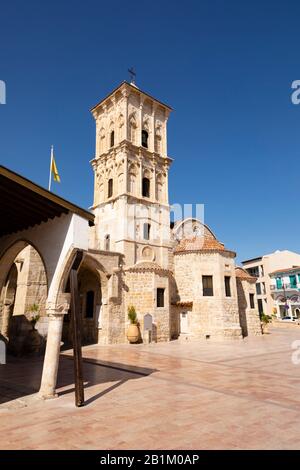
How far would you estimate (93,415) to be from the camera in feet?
19.5

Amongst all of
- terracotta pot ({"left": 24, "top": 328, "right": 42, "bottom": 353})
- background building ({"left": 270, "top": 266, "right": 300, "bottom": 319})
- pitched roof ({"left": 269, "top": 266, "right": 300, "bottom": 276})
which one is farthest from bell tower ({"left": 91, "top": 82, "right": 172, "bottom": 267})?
background building ({"left": 270, "top": 266, "right": 300, "bottom": 319})

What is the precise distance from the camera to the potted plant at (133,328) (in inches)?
781

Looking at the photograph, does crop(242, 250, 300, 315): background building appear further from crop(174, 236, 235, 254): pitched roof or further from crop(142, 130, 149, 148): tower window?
crop(142, 130, 149, 148): tower window

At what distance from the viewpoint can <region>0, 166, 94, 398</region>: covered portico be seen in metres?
7.23

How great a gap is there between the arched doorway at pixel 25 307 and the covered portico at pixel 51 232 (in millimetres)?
5118

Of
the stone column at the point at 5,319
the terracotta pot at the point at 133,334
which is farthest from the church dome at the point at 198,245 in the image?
the stone column at the point at 5,319

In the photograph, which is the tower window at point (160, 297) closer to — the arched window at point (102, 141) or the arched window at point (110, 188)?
the arched window at point (110, 188)

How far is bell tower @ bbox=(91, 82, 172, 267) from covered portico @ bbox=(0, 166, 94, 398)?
44.7 feet

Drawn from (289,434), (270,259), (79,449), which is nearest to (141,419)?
(79,449)

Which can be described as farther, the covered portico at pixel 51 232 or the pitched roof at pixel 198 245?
the pitched roof at pixel 198 245

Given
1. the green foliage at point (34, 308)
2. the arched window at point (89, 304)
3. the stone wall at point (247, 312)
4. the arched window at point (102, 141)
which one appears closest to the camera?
the green foliage at point (34, 308)

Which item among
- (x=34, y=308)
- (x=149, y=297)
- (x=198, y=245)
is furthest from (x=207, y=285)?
(x=34, y=308)

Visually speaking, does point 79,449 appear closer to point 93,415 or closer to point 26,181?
point 93,415

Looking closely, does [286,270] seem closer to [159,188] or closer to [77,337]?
[159,188]
